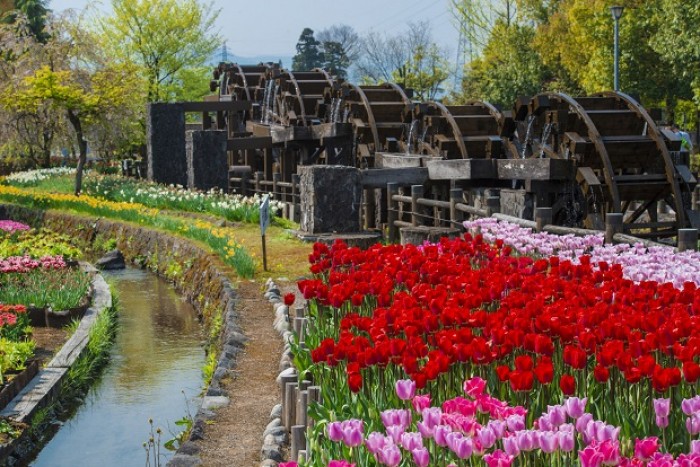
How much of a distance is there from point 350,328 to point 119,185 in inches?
Answer: 862

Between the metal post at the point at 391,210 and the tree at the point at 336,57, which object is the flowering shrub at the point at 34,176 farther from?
the tree at the point at 336,57

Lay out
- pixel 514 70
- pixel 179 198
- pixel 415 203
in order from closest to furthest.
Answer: pixel 415 203, pixel 179 198, pixel 514 70

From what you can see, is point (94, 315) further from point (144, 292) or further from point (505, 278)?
point (505, 278)

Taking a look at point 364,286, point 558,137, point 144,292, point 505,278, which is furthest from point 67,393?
point 558,137

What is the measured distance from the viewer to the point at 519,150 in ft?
57.6

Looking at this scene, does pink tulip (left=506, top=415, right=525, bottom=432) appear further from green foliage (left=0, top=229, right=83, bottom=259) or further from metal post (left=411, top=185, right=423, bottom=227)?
green foliage (left=0, top=229, right=83, bottom=259)

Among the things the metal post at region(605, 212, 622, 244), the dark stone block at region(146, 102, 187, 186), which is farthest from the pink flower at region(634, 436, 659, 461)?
the dark stone block at region(146, 102, 187, 186)

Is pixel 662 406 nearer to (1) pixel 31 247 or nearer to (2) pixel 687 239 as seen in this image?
(2) pixel 687 239

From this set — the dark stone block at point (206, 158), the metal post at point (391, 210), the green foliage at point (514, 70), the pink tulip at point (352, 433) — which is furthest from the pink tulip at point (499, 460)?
the green foliage at point (514, 70)

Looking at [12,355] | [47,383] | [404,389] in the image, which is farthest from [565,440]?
[47,383]

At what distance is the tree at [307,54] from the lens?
99188 millimetres

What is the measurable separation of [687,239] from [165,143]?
2057cm

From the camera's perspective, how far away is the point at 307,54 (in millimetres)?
99125

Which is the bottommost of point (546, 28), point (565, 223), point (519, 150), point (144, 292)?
point (144, 292)
